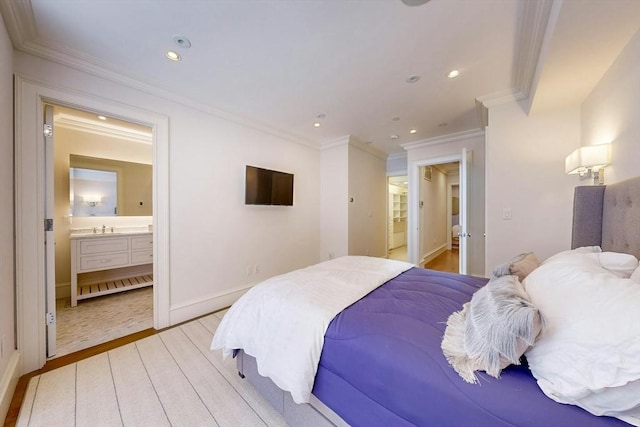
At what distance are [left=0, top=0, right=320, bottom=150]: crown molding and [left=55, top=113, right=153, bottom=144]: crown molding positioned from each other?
146cm

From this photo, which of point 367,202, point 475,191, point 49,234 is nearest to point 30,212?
point 49,234

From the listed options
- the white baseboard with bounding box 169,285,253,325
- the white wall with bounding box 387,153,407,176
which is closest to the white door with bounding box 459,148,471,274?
the white wall with bounding box 387,153,407,176

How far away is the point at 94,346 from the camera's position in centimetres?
208

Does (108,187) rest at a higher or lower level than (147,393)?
higher

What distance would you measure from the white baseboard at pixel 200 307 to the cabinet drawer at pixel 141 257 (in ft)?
4.92

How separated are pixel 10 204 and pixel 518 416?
3.02 metres

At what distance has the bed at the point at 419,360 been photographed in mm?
731

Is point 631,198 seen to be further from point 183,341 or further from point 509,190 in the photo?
point 183,341

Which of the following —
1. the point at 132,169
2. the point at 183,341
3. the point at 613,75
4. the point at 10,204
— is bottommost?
the point at 183,341

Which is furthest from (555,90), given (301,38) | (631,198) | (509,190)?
(301,38)

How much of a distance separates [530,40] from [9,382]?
13.9ft

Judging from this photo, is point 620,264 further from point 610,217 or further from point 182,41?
point 182,41

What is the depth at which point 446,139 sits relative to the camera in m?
3.95

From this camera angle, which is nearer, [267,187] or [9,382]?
[9,382]
